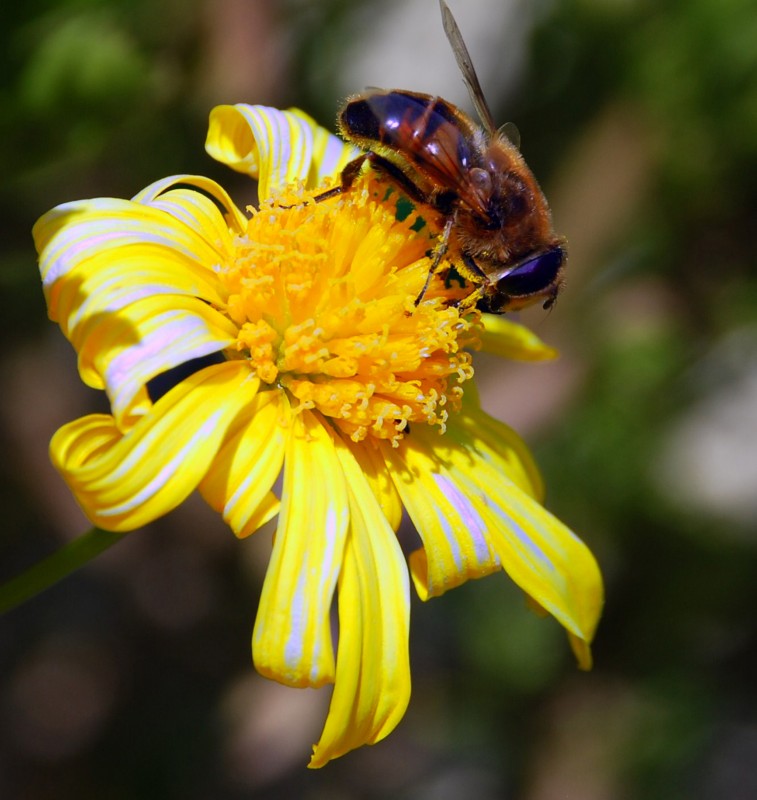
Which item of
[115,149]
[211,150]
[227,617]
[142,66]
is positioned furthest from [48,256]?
[227,617]

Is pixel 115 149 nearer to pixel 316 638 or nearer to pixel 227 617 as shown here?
pixel 227 617

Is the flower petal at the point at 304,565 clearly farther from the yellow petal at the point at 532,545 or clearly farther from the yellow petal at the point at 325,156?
the yellow petal at the point at 325,156

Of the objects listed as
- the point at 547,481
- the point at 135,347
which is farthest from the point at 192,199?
the point at 547,481

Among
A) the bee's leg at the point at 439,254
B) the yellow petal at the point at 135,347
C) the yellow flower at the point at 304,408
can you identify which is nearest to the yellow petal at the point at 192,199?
the yellow flower at the point at 304,408

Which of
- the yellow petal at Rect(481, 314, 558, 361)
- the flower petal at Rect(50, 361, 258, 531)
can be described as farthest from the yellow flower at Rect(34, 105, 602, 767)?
the yellow petal at Rect(481, 314, 558, 361)

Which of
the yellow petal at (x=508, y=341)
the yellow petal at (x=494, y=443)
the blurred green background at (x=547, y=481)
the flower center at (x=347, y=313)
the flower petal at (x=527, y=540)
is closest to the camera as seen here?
the flower center at (x=347, y=313)

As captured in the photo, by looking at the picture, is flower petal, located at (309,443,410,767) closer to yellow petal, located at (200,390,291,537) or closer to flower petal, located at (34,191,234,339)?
yellow petal, located at (200,390,291,537)
